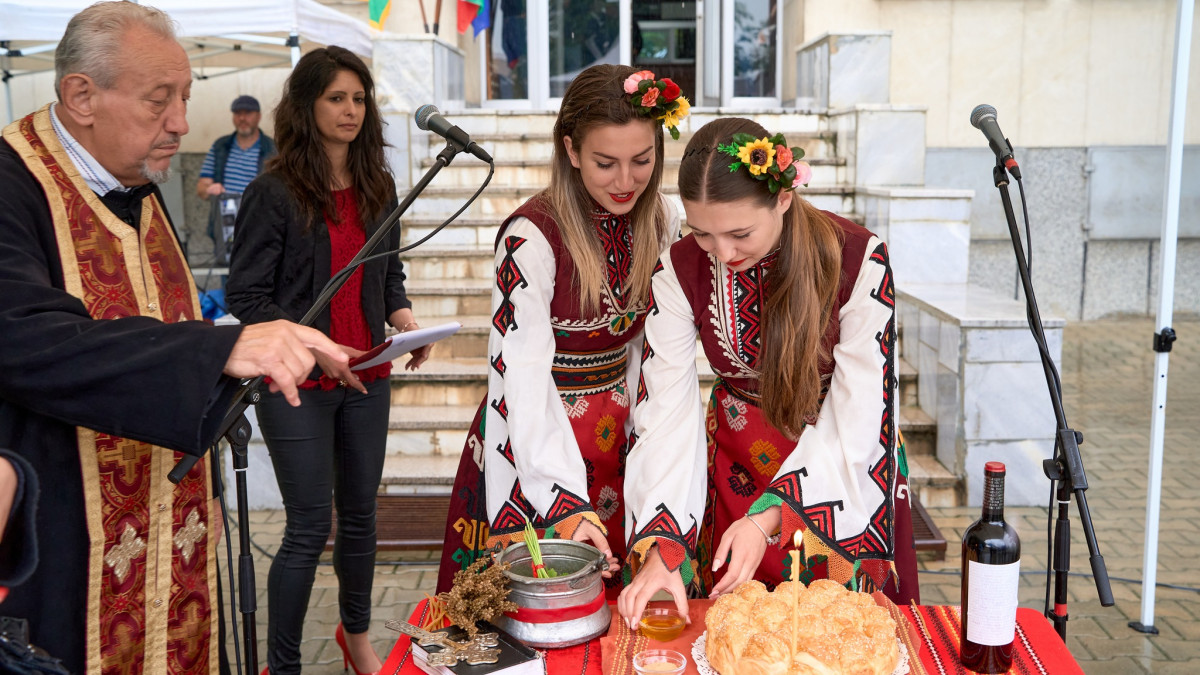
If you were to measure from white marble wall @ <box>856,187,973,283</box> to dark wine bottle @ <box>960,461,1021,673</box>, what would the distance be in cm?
427

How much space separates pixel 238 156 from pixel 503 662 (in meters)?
6.50

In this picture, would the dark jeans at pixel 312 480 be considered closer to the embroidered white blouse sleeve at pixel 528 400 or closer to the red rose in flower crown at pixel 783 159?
the embroidered white blouse sleeve at pixel 528 400

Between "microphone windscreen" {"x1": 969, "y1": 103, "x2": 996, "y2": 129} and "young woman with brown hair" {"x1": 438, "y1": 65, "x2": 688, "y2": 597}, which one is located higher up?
"microphone windscreen" {"x1": 969, "y1": 103, "x2": 996, "y2": 129}

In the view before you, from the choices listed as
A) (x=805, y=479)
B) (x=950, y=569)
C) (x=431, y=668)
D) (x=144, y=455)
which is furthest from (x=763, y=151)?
(x=950, y=569)

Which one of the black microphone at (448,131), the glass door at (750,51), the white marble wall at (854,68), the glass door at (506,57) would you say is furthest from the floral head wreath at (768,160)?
the glass door at (506,57)

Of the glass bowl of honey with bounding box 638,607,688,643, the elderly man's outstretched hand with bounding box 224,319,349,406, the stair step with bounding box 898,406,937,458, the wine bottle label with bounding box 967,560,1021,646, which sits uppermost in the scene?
the elderly man's outstretched hand with bounding box 224,319,349,406

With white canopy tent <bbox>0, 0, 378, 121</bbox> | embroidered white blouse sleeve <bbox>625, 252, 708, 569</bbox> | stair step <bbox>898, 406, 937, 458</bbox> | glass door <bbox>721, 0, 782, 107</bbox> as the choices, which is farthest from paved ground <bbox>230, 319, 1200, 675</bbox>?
glass door <bbox>721, 0, 782, 107</bbox>

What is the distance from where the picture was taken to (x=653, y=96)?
221 cm

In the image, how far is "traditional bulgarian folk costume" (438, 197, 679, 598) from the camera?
2.17 m

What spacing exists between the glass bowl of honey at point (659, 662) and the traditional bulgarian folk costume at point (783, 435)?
375mm

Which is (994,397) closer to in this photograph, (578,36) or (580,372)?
(580,372)

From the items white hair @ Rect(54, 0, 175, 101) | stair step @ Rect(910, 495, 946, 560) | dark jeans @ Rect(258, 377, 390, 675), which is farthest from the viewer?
stair step @ Rect(910, 495, 946, 560)

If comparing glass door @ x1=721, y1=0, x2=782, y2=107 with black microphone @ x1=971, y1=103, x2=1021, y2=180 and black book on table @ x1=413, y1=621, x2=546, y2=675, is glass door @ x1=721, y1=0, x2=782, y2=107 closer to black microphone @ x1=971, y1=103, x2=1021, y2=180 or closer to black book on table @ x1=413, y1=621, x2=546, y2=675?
black microphone @ x1=971, y1=103, x2=1021, y2=180

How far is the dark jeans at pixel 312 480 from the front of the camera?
2807 mm
